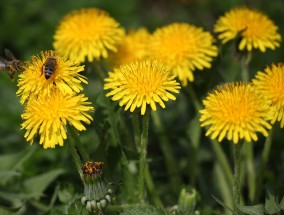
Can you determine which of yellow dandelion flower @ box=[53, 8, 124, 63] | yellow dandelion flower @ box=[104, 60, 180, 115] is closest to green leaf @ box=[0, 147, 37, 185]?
yellow dandelion flower @ box=[53, 8, 124, 63]

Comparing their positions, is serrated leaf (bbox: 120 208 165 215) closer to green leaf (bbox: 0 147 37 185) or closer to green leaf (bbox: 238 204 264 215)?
green leaf (bbox: 238 204 264 215)

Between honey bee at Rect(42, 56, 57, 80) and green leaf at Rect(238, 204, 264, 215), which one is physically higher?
honey bee at Rect(42, 56, 57, 80)

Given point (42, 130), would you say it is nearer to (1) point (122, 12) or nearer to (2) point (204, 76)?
(2) point (204, 76)

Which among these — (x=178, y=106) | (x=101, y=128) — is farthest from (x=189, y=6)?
(x=101, y=128)

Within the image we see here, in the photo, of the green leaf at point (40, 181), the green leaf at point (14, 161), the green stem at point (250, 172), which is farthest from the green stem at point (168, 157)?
the green leaf at point (14, 161)

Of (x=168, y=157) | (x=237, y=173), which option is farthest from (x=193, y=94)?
(x=237, y=173)

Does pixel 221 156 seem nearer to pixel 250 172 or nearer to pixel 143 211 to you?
pixel 250 172
